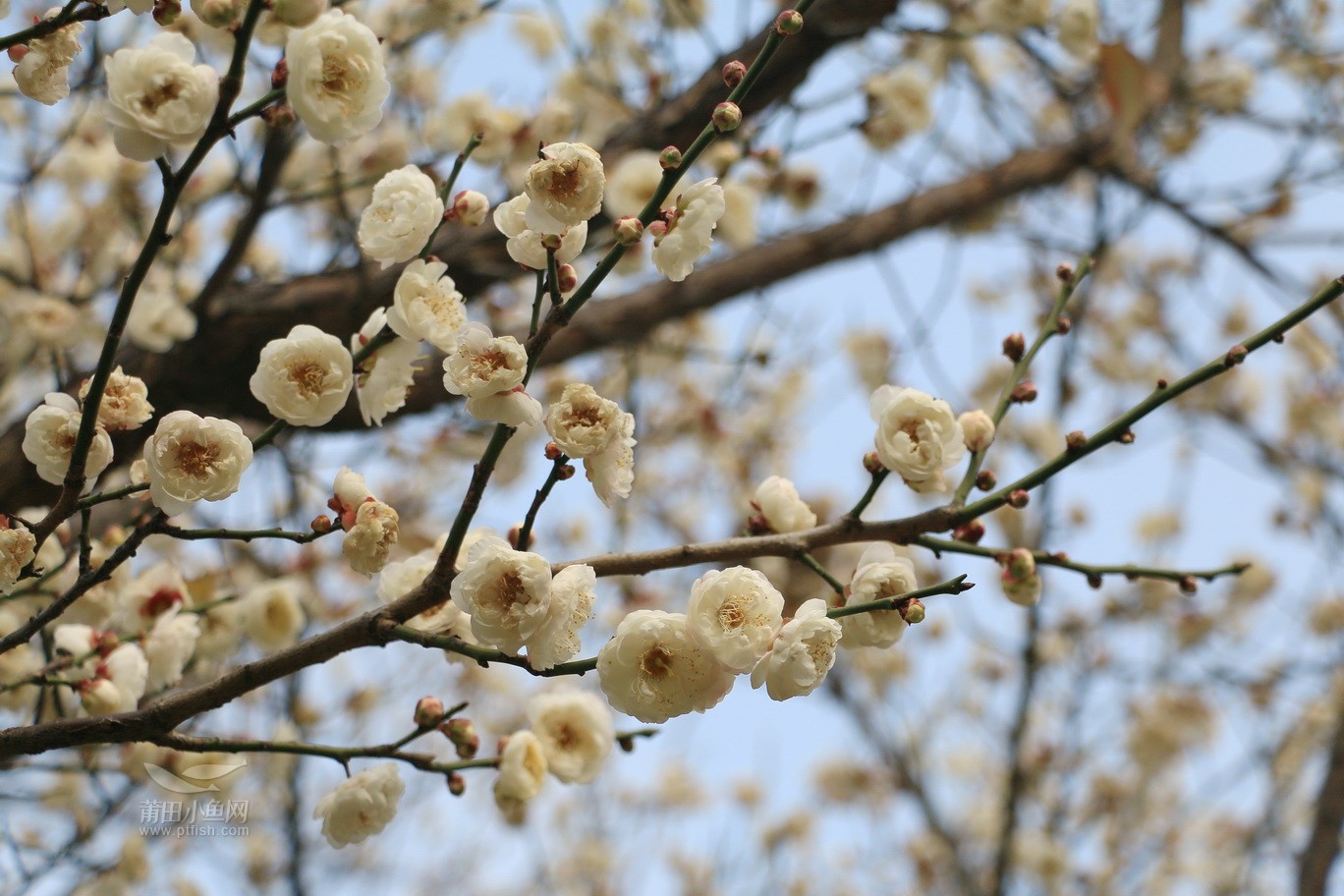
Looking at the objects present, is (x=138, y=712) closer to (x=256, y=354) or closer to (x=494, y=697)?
(x=256, y=354)

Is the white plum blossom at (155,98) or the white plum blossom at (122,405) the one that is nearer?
the white plum blossom at (155,98)

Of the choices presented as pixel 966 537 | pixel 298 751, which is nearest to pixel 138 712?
pixel 298 751

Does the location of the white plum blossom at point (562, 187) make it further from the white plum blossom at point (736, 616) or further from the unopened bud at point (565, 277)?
the white plum blossom at point (736, 616)

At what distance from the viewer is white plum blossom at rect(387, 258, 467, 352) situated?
135cm

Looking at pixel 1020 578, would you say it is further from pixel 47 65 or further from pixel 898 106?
pixel 898 106

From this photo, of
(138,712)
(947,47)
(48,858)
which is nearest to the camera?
(138,712)

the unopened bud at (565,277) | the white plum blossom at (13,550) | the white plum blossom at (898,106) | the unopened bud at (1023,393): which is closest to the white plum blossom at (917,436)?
the unopened bud at (1023,393)

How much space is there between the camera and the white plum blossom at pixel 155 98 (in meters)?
1.16

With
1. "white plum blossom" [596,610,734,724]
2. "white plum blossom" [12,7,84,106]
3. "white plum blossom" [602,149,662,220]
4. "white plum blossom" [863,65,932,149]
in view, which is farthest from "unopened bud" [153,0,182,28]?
"white plum blossom" [863,65,932,149]

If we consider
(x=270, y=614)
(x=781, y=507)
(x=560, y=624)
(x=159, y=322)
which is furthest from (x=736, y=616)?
(x=159, y=322)

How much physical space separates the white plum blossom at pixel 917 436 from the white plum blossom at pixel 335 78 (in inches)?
30.7

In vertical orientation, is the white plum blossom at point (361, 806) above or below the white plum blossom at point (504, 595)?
below

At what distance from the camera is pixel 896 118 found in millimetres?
3502

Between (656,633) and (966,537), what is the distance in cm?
50
